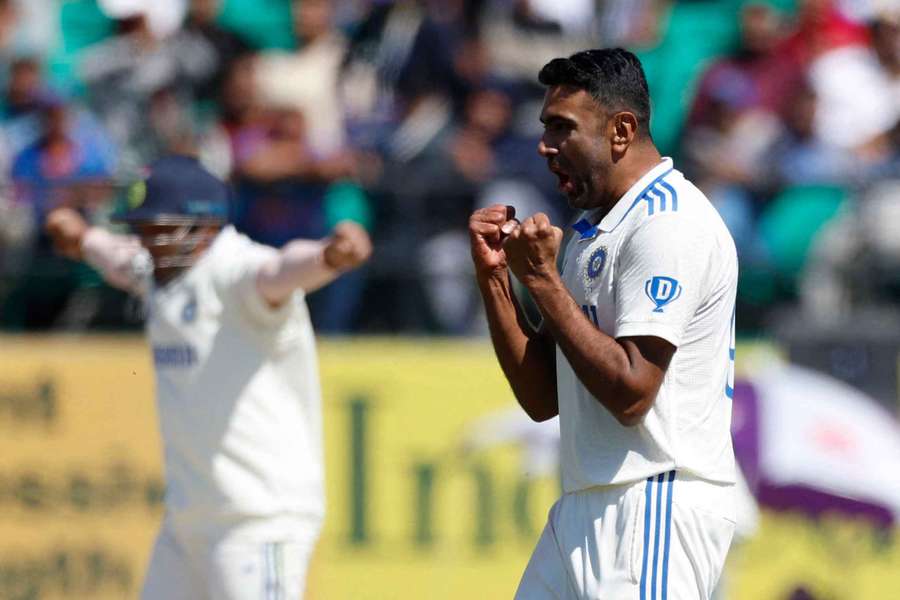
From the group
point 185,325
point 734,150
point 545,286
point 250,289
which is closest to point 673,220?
point 545,286

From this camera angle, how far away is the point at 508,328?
4.43 metres

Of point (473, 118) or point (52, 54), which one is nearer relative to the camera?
point (473, 118)

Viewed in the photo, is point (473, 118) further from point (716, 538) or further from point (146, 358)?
point (716, 538)

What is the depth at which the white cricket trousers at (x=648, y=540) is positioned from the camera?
4078mm

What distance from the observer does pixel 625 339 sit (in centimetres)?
397

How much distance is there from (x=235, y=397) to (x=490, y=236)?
2.02m

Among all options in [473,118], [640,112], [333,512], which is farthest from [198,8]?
[640,112]

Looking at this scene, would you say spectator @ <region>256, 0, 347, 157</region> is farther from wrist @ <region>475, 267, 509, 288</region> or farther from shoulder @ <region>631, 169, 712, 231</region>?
shoulder @ <region>631, 169, 712, 231</region>

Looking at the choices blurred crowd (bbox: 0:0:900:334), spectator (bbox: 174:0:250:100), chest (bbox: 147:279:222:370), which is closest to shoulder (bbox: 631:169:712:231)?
chest (bbox: 147:279:222:370)

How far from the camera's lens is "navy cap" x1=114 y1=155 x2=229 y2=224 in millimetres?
6109

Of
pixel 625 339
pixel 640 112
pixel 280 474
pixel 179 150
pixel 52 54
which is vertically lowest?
pixel 280 474

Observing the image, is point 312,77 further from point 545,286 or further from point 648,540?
point 648,540

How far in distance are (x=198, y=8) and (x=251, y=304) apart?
5065mm

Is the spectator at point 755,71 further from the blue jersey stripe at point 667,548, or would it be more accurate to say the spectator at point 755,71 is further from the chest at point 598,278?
the blue jersey stripe at point 667,548
